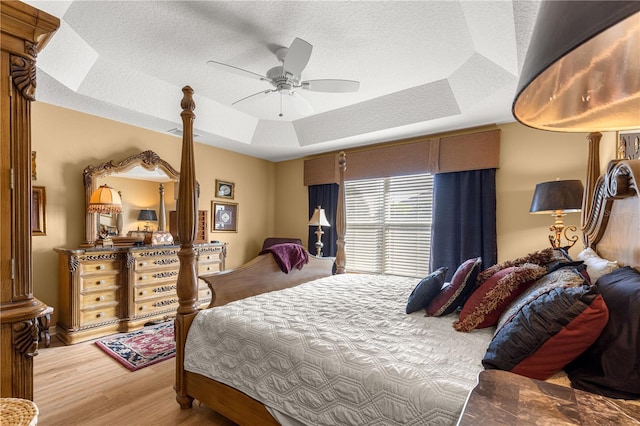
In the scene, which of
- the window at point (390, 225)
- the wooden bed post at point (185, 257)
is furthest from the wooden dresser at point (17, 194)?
the window at point (390, 225)

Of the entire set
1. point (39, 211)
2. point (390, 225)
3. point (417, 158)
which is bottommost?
point (390, 225)

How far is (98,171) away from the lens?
137 inches

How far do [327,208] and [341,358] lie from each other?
3798mm

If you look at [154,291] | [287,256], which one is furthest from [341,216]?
[154,291]

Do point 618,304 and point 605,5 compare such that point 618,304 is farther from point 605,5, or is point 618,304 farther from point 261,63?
point 261,63

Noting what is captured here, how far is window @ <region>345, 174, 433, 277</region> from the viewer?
4242 mm

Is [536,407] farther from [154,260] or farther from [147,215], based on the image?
[147,215]

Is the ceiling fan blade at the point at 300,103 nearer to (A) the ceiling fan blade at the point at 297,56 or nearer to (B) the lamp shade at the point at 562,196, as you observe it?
(A) the ceiling fan blade at the point at 297,56

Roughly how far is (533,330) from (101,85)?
383cm

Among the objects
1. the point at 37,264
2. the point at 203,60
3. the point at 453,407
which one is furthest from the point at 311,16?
the point at 37,264

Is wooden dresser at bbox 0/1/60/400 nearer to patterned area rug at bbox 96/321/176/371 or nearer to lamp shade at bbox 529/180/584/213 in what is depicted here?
patterned area rug at bbox 96/321/176/371

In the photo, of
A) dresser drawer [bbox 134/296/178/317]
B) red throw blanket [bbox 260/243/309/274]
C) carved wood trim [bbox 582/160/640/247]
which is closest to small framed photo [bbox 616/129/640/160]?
carved wood trim [bbox 582/160/640/247]

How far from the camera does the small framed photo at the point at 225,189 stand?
4.83 meters

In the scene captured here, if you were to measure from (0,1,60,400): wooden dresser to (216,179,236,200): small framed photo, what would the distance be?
12.1 feet
